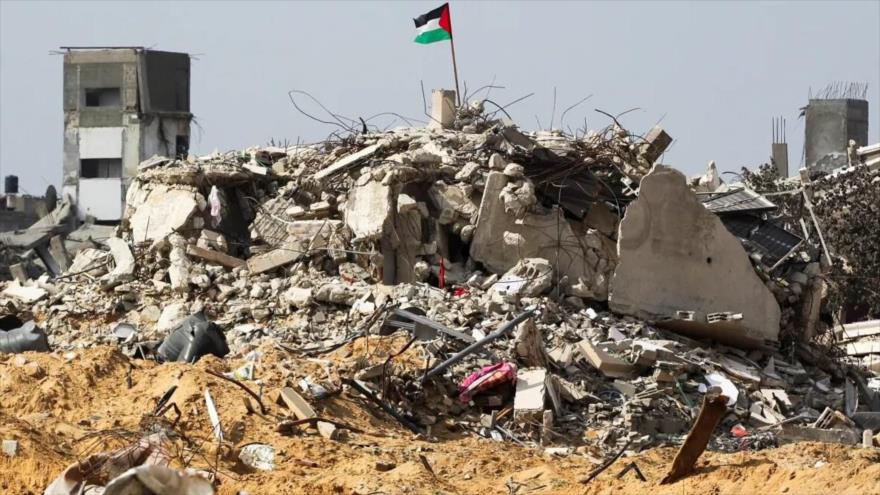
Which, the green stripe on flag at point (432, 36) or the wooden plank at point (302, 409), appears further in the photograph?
the green stripe on flag at point (432, 36)

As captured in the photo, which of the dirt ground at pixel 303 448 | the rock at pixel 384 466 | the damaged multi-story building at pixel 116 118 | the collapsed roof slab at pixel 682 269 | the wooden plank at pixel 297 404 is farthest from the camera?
the damaged multi-story building at pixel 116 118

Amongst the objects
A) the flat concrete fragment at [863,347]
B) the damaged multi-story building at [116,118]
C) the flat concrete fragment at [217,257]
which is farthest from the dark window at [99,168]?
the flat concrete fragment at [217,257]

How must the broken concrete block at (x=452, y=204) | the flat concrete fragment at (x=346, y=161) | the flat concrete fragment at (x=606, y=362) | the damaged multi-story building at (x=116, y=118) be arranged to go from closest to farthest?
the flat concrete fragment at (x=606, y=362)
the broken concrete block at (x=452, y=204)
the flat concrete fragment at (x=346, y=161)
the damaged multi-story building at (x=116, y=118)

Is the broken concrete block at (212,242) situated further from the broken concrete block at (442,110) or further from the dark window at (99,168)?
the dark window at (99,168)

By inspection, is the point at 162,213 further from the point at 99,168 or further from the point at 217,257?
the point at 99,168

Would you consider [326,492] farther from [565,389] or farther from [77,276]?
[77,276]

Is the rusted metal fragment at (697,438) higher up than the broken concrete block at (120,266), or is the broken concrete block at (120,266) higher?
the broken concrete block at (120,266)

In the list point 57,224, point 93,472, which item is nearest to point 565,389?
point 93,472

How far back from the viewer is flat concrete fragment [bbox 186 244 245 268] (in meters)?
18.8

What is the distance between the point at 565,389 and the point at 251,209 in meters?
5.74

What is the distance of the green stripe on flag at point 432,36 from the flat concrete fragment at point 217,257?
13.7ft

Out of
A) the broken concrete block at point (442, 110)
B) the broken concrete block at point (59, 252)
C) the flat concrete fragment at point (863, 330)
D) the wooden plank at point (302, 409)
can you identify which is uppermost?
the broken concrete block at point (442, 110)

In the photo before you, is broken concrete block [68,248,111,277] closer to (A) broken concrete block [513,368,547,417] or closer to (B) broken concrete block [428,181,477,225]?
(B) broken concrete block [428,181,477,225]

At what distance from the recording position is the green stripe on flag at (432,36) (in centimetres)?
2128
